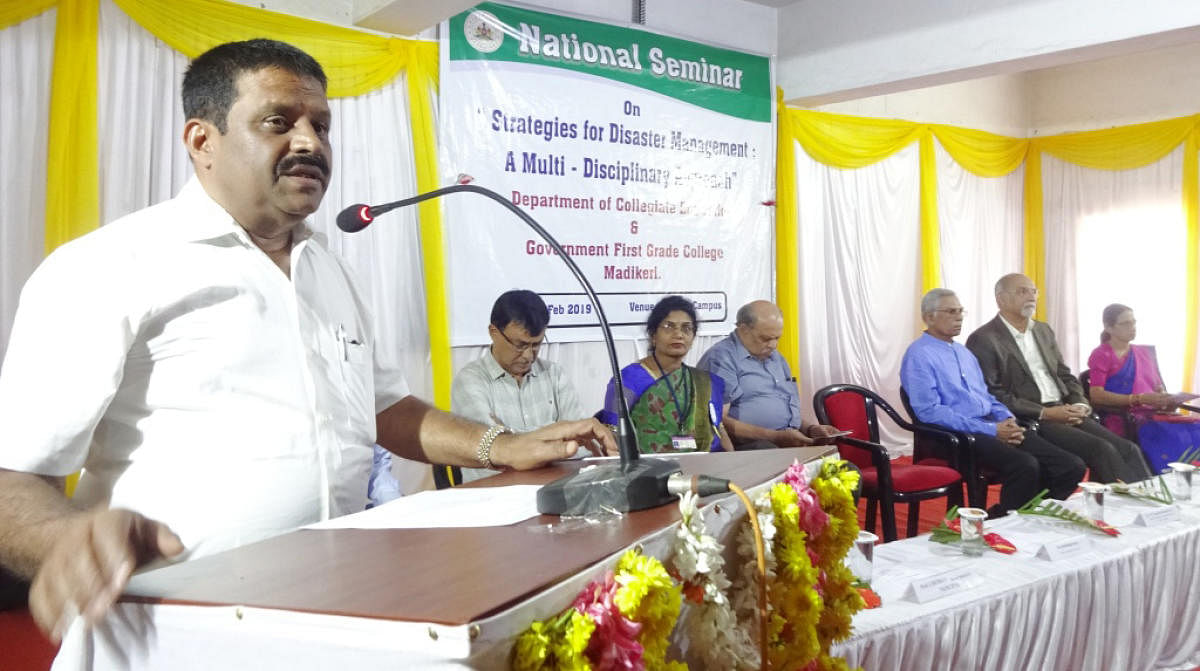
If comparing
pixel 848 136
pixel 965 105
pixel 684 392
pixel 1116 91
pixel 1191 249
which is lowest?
pixel 684 392

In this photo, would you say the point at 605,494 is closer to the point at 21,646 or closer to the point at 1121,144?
the point at 21,646

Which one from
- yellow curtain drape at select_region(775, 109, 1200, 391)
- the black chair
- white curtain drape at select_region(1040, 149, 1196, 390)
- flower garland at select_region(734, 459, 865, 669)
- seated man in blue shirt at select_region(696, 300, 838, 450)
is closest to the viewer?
flower garland at select_region(734, 459, 865, 669)

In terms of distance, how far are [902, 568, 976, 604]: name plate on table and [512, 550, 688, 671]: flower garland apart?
4.89ft

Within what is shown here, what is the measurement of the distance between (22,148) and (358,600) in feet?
11.5

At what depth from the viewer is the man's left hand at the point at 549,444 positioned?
1407 mm

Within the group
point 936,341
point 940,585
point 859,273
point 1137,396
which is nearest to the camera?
point 940,585

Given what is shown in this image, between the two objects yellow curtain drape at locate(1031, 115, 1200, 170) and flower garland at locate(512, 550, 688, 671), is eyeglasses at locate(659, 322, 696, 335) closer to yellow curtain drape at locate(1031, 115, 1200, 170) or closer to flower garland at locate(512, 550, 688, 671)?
flower garland at locate(512, 550, 688, 671)

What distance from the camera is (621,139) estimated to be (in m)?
5.23

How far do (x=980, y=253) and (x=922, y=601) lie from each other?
6831 mm

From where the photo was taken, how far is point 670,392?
4.05 meters

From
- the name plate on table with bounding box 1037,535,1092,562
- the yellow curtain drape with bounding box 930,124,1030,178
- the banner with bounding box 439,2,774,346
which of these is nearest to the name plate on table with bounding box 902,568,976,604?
the name plate on table with bounding box 1037,535,1092,562

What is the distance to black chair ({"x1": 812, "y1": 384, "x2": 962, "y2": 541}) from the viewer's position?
4.12 metres

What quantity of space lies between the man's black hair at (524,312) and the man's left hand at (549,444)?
209 centimetres

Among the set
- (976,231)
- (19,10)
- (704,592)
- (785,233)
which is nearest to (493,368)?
(19,10)
